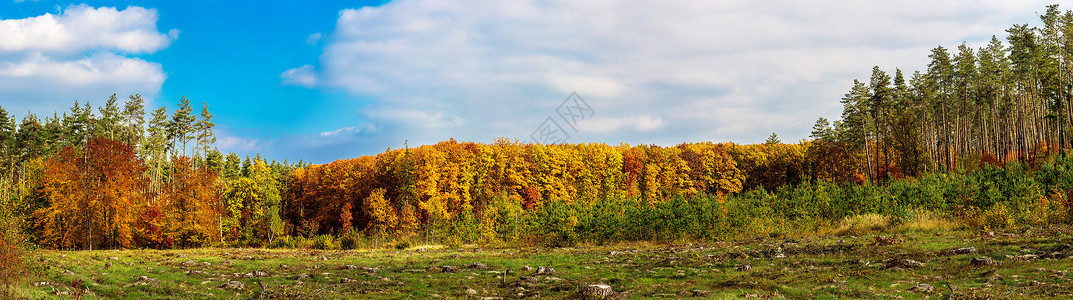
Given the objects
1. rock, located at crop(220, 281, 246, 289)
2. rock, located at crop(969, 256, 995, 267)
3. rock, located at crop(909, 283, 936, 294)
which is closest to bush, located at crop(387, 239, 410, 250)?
rock, located at crop(220, 281, 246, 289)

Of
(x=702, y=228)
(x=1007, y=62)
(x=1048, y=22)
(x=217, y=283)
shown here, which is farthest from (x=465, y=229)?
(x=1007, y=62)

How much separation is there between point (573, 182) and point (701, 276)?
60984 millimetres

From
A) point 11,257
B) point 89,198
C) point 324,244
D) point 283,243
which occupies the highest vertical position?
point 89,198

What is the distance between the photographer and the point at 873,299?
11.0m

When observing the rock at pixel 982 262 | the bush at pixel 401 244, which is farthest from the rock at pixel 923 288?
the bush at pixel 401 244

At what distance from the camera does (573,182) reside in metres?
76.8

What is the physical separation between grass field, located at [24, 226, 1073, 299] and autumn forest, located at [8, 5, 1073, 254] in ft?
14.1

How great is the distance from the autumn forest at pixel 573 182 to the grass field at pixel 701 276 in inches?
170

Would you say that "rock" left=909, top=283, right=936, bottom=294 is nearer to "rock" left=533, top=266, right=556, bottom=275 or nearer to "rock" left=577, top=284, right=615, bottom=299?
"rock" left=577, top=284, right=615, bottom=299

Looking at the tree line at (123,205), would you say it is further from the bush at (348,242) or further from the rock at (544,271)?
the rock at (544,271)

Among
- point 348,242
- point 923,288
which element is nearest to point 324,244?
point 348,242

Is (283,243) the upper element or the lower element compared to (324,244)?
lower

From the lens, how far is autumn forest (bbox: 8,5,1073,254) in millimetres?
32375

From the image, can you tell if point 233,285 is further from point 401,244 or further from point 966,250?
point 401,244
